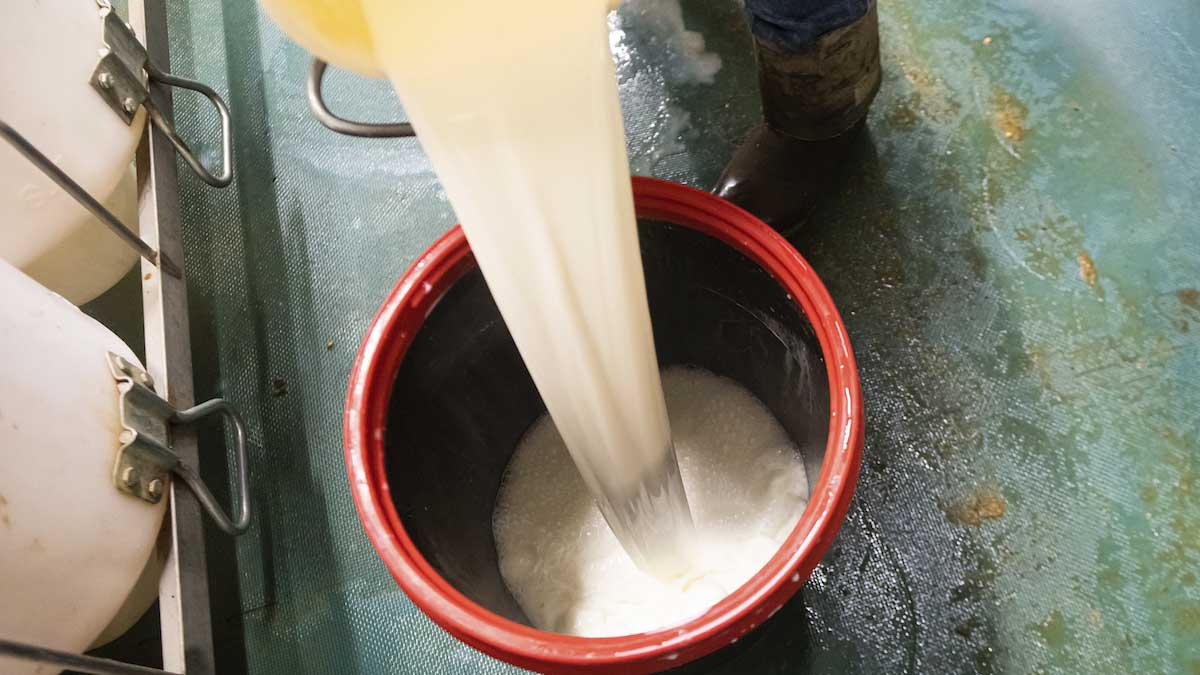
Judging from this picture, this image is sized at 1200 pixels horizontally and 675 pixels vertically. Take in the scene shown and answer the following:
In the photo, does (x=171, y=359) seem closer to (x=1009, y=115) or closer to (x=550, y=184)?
(x=550, y=184)

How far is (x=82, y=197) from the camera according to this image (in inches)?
38.0

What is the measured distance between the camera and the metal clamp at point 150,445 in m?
0.89

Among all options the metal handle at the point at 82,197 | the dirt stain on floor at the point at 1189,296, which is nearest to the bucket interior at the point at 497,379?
the metal handle at the point at 82,197

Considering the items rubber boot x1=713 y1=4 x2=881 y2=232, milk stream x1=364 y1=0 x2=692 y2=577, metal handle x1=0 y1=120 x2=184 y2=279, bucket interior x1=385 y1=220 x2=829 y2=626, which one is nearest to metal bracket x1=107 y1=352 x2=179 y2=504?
metal handle x1=0 y1=120 x2=184 y2=279

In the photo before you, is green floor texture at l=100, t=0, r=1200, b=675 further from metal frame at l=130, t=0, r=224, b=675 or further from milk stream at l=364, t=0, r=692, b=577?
milk stream at l=364, t=0, r=692, b=577

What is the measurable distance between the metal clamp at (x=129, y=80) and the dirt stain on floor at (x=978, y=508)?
1.03 meters

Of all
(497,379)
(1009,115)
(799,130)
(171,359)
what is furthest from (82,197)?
(1009,115)

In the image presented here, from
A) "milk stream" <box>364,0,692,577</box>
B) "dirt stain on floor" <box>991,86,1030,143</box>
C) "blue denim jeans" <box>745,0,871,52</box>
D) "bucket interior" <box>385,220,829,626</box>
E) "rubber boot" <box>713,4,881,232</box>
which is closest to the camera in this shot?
"milk stream" <box>364,0,692,577</box>

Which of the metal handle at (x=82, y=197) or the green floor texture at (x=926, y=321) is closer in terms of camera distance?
the metal handle at (x=82, y=197)

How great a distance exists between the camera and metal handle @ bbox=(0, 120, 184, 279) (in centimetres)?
88

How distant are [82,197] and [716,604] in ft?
2.62

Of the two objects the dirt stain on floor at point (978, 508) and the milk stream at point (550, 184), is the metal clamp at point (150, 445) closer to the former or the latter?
the milk stream at point (550, 184)

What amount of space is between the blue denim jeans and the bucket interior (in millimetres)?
306

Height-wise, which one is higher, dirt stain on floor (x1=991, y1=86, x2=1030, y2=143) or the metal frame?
the metal frame
